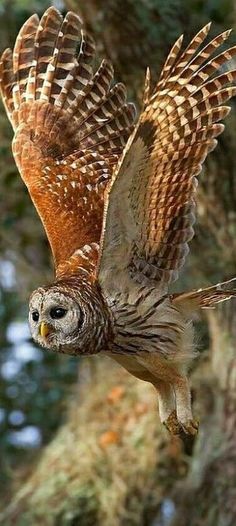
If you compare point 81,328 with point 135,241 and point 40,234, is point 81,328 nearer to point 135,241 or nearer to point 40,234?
point 135,241

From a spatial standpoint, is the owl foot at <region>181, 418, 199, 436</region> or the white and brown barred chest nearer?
the white and brown barred chest

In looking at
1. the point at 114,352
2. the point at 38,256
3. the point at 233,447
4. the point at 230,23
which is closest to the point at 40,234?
the point at 38,256

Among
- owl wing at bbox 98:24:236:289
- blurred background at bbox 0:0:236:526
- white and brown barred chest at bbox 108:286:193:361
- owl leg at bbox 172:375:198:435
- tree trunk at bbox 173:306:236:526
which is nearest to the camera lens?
owl wing at bbox 98:24:236:289

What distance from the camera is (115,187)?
3.51 m

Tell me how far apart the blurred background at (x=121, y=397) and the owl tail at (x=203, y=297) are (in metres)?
1.22

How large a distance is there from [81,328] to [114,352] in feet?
0.85

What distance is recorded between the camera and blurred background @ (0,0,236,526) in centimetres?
544

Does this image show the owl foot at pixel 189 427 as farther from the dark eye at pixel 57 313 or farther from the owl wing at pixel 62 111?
the owl wing at pixel 62 111

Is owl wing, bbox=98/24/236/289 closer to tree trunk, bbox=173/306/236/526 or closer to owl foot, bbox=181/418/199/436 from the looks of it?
owl foot, bbox=181/418/199/436

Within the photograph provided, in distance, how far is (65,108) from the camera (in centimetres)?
439

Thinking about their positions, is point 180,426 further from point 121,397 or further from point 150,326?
point 121,397

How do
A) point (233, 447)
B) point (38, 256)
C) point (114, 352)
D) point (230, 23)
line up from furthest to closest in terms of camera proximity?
point (38, 256) → point (233, 447) → point (230, 23) → point (114, 352)

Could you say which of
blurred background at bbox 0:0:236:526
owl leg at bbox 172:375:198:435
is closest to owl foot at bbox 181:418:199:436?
owl leg at bbox 172:375:198:435

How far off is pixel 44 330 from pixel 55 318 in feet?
0.12
